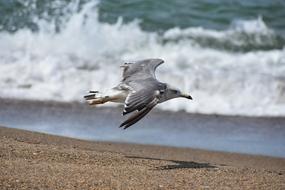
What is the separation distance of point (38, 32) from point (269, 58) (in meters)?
3.73

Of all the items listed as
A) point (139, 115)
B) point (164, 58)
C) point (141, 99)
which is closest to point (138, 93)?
point (141, 99)

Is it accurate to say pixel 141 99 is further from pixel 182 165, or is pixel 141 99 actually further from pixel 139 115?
pixel 182 165

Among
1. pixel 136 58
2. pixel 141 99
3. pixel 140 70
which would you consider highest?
pixel 136 58

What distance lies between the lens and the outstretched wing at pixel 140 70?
724cm

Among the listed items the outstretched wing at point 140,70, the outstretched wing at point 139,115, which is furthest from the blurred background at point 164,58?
the outstretched wing at point 139,115

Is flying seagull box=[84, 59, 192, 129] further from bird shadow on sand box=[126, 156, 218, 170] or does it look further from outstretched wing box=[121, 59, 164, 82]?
bird shadow on sand box=[126, 156, 218, 170]

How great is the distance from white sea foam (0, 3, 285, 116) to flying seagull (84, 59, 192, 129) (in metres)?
1.88

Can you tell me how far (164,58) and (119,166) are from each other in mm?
5593

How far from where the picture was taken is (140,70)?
7.49 m

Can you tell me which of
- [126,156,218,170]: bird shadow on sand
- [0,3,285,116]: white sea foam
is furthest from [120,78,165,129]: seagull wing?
[0,3,285,116]: white sea foam

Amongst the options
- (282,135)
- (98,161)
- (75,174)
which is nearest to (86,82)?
(282,135)

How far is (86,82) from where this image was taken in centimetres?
1025

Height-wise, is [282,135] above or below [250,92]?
below

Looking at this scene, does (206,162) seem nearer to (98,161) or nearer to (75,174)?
(98,161)
